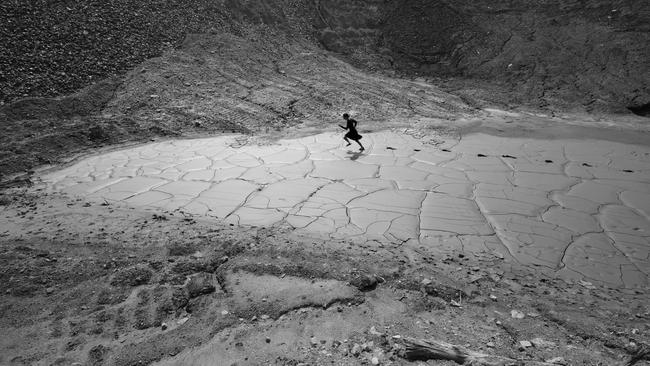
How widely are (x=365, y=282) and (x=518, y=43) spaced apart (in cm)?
1311

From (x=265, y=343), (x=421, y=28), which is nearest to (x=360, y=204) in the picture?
(x=265, y=343)

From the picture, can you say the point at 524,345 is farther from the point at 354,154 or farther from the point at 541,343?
the point at 354,154

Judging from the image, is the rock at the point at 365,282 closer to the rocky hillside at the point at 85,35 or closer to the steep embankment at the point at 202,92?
the steep embankment at the point at 202,92

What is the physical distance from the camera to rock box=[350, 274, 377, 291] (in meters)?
3.68

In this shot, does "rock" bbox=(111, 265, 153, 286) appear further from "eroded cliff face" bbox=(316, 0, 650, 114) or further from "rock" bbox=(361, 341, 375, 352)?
"eroded cliff face" bbox=(316, 0, 650, 114)

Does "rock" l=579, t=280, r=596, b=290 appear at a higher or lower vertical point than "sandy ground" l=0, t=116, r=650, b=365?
higher

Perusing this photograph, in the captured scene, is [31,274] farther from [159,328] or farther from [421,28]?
[421,28]

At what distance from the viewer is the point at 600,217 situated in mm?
5211

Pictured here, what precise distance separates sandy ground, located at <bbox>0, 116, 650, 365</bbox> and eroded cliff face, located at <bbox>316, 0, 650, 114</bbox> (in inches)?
367

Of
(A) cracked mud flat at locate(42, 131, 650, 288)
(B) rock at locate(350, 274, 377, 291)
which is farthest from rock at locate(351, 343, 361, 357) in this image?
(A) cracked mud flat at locate(42, 131, 650, 288)

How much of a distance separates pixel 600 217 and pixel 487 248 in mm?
1954

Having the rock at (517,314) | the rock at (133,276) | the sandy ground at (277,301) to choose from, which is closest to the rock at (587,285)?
the sandy ground at (277,301)

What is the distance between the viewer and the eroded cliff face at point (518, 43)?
1163 cm

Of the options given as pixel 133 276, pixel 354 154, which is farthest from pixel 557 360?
pixel 354 154
